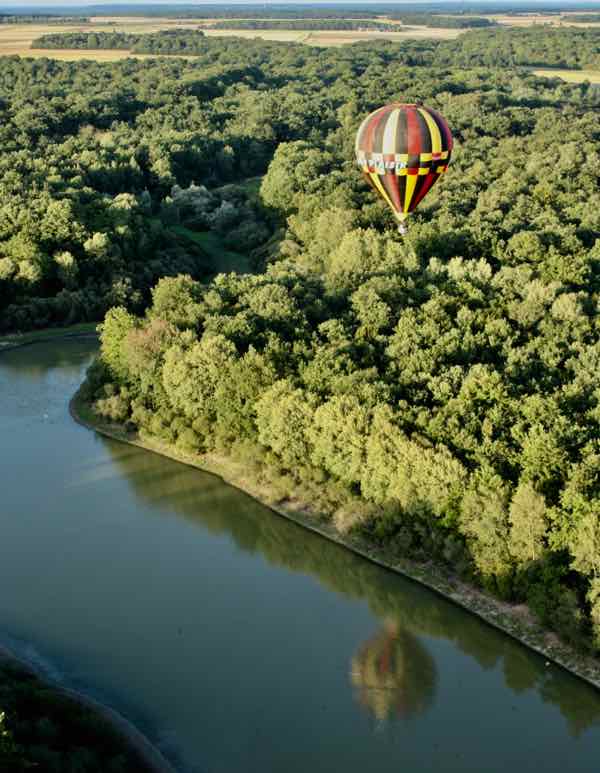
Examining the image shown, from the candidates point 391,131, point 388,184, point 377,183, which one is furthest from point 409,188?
point 391,131

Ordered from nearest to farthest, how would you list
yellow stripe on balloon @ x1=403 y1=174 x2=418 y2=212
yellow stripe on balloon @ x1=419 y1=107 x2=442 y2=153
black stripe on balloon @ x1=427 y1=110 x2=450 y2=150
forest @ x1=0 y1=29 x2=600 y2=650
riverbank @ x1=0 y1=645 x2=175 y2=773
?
riverbank @ x1=0 y1=645 x2=175 y2=773
forest @ x1=0 y1=29 x2=600 y2=650
yellow stripe on balloon @ x1=419 y1=107 x2=442 y2=153
black stripe on balloon @ x1=427 y1=110 x2=450 y2=150
yellow stripe on balloon @ x1=403 y1=174 x2=418 y2=212

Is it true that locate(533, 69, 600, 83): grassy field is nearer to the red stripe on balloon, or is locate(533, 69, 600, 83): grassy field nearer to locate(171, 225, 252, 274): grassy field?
locate(171, 225, 252, 274): grassy field

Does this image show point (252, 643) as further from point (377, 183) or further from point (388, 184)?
point (377, 183)

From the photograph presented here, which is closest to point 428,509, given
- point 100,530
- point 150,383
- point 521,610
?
point 521,610

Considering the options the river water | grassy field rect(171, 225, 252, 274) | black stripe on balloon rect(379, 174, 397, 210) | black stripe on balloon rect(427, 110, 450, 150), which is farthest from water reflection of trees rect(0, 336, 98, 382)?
black stripe on balloon rect(427, 110, 450, 150)

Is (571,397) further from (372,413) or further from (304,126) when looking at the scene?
(304,126)

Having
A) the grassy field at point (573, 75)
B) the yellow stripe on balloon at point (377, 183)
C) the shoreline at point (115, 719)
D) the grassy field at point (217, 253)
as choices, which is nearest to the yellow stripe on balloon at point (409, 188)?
the yellow stripe on balloon at point (377, 183)

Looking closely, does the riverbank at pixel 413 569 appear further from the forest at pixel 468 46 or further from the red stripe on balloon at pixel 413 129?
the forest at pixel 468 46
